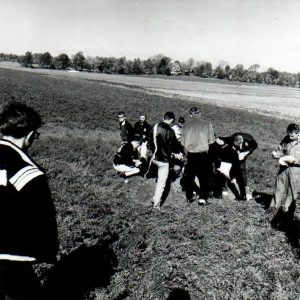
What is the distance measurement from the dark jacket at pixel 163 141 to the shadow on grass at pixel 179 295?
2924 millimetres

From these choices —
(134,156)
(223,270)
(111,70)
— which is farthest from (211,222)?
(111,70)

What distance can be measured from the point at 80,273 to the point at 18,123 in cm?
280

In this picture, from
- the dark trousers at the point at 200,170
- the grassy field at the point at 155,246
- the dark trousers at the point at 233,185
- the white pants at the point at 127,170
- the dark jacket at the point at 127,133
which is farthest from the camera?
the dark jacket at the point at 127,133

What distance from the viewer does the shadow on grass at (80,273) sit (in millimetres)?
4117

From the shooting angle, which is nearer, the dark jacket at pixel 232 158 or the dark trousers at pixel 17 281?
the dark trousers at pixel 17 281

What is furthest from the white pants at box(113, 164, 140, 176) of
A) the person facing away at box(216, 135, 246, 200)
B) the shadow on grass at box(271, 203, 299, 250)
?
the shadow on grass at box(271, 203, 299, 250)

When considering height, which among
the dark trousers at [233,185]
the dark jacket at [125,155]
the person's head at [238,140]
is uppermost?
the person's head at [238,140]

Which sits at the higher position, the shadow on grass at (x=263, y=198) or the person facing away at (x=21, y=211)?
the person facing away at (x=21, y=211)

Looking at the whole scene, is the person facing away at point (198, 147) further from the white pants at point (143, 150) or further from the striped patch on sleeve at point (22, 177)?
the striped patch on sleeve at point (22, 177)

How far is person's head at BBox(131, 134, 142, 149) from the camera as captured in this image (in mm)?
9906

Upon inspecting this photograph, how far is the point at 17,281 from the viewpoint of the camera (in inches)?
95.2

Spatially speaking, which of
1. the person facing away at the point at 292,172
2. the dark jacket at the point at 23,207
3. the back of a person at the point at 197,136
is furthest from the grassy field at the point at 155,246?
the dark jacket at the point at 23,207

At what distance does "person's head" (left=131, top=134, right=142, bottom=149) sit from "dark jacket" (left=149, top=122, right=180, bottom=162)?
10.2 ft

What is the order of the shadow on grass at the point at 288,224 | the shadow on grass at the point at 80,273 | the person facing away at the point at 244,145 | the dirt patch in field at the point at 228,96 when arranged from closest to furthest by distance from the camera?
the shadow on grass at the point at 80,273 → the shadow on grass at the point at 288,224 → the person facing away at the point at 244,145 → the dirt patch in field at the point at 228,96
